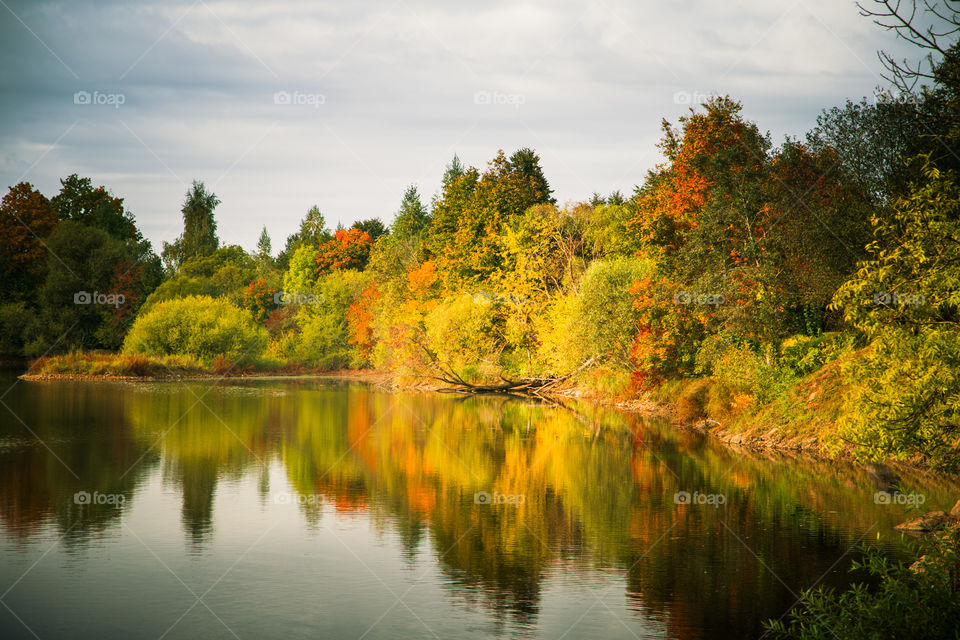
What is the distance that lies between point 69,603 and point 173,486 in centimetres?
937

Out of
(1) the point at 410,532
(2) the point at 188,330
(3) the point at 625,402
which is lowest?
(1) the point at 410,532

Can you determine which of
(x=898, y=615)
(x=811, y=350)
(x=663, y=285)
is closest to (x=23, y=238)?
(x=663, y=285)

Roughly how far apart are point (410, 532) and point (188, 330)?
5490cm

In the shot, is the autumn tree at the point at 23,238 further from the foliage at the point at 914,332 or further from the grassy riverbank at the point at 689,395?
the foliage at the point at 914,332

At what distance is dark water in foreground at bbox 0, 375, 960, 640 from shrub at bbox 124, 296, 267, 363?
3454 centimetres

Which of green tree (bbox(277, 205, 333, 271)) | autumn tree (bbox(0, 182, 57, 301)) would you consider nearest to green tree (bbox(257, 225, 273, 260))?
green tree (bbox(277, 205, 333, 271))

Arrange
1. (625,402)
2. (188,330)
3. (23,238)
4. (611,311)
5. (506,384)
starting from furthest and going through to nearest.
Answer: (23,238) < (188,330) < (506,384) < (625,402) < (611,311)

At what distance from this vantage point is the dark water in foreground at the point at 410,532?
11.7 meters

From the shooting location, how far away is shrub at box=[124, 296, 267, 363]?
217 ft

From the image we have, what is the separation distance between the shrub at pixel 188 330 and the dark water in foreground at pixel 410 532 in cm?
3454

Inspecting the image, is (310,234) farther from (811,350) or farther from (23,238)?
(811,350)

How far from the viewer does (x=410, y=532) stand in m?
16.7

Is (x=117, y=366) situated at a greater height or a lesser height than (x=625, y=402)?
greater

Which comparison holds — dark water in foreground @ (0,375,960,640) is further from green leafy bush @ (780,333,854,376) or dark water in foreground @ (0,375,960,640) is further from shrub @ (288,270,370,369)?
shrub @ (288,270,370,369)
